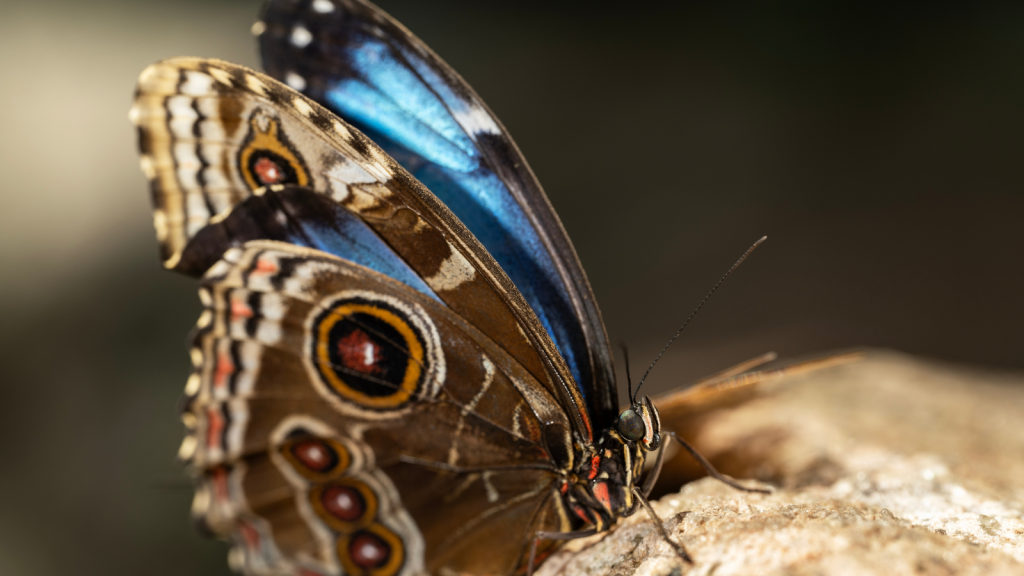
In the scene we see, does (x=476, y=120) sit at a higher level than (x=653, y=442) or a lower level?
higher

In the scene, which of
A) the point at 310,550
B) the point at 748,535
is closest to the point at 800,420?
the point at 748,535

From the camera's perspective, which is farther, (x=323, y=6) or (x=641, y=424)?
(x=323, y=6)

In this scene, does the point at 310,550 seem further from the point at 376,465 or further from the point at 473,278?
the point at 473,278

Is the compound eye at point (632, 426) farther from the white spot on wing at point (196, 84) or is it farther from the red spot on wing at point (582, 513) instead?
the white spot on wing at point (196, 84)

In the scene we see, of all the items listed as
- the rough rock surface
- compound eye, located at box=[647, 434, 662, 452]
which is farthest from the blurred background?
compound eye, located at box=[647, 434, 662, 452]

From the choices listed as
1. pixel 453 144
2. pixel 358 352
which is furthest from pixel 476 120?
pixel 358 352

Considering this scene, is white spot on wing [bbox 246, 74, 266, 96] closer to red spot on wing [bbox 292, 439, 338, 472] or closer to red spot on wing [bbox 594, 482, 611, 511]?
red spot on wing [bbox 292, 439, 338, 472]

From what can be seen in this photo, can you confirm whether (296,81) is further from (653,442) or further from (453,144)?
(653,442)
